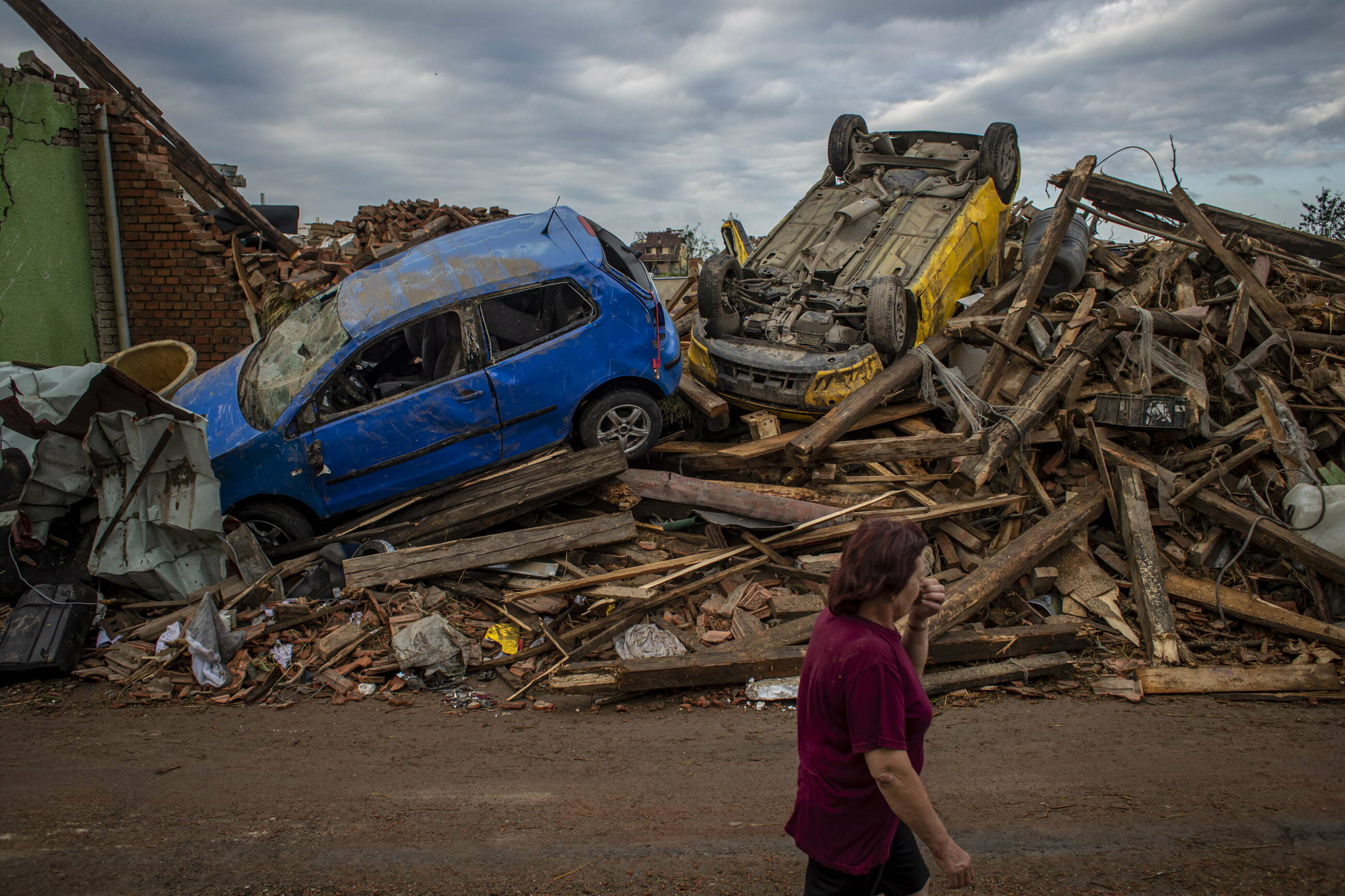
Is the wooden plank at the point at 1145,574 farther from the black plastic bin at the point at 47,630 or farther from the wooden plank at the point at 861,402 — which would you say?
the black plastic bin at the point at 47,630

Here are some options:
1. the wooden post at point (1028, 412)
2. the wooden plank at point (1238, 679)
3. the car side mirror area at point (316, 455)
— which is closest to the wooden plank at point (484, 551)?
the car side mirror area at point (316, 455)

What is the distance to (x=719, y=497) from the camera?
21.4ft

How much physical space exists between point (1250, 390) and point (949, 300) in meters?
3.00

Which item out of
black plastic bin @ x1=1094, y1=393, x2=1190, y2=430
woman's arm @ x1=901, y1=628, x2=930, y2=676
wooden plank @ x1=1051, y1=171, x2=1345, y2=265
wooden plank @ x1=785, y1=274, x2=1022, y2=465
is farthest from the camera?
wooden plank @ x1=1051, y1=171, x2=1345, y2=265

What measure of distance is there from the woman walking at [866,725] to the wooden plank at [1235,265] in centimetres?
854

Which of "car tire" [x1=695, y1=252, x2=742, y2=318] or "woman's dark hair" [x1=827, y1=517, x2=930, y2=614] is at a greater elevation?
"car tire" [x1=695, y1=252, x2=742, y2=318]

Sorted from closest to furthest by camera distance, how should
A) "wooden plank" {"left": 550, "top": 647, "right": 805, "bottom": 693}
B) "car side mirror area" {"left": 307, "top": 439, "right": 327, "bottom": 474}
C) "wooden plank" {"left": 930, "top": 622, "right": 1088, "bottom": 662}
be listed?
"wooden plank" {"left": 550, "top": 647, "right": 805, "bottom": 693}, "wooden plank" {"left": 930, "top": 622, "right": 1088, "bottom": 662}, "car side mirror area" {"left": 307, "top": 439, "right": 327, "bottom": 474}

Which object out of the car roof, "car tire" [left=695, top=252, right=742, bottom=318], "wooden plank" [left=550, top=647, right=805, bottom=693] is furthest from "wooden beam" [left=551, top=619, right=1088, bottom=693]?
"car tire" [left=695, top=252, right=742, bottom=318]

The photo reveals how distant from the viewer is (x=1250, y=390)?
7559 millimetres

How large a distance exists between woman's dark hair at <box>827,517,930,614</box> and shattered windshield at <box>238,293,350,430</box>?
516cm

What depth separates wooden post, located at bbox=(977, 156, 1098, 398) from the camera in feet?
26.1

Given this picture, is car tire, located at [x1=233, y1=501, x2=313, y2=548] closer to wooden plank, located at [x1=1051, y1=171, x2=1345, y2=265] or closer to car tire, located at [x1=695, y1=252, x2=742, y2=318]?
car tire, located at [x1=695, y1=252, x2=742, y2=318]

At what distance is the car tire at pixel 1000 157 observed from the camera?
9.55 m

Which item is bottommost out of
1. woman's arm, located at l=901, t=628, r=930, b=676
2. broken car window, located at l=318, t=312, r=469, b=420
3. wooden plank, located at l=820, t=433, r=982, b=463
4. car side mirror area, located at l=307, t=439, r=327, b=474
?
woman's arm, located at l=901, t=628, r=930, b=676
